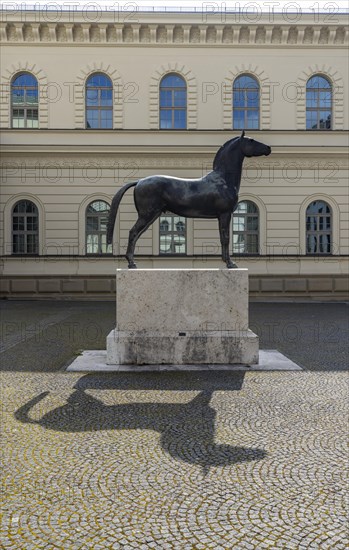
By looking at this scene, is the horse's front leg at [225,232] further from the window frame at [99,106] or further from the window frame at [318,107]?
the window frame at [318,107]

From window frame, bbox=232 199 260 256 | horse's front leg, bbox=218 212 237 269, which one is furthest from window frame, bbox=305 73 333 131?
horse's front leg, bbox=218 212 237 269

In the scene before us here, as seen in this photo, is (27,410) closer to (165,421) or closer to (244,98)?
(165,421)

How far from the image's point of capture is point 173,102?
21.9m

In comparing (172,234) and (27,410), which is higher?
(172,234)

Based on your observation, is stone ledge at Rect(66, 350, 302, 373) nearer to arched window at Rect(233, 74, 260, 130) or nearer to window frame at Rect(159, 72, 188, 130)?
window frame at Rect(159, 72, 188, 130)

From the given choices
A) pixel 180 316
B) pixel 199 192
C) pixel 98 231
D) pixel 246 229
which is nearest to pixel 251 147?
pixel 199 192

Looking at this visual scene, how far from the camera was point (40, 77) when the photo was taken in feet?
70.8

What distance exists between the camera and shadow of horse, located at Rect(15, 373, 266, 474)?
4.28 metres

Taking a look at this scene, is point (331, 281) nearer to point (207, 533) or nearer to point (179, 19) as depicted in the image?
point (179, 19)

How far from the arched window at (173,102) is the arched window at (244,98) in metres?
2.55

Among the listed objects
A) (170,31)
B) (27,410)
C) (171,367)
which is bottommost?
(171,367)

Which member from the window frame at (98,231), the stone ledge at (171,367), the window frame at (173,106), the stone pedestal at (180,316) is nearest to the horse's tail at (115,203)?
the stone pedestal at (180,316)

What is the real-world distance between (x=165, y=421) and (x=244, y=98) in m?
20.1

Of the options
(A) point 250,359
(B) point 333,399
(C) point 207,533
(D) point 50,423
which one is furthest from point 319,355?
(C) point 207,533
